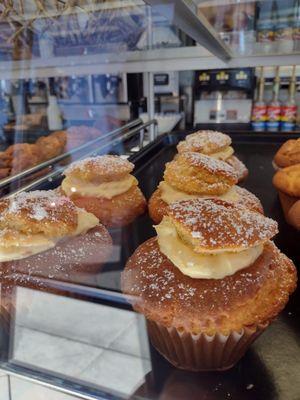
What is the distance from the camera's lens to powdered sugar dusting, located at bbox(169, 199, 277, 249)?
0.66 meters

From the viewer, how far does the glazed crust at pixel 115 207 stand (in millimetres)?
1273

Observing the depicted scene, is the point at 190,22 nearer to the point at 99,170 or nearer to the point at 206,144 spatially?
the point at 99,170

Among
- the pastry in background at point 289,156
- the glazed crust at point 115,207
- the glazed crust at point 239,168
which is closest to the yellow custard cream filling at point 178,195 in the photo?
the glazed crust at point 115,207

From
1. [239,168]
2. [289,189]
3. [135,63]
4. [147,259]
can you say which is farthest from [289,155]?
[147,259]

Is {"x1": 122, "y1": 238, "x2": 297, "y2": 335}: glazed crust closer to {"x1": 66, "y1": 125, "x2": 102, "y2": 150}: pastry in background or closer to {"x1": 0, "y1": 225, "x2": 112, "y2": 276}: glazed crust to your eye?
{"x1": 0, "y1": 225, "x2": 112, "y2": 276}: glazed crust

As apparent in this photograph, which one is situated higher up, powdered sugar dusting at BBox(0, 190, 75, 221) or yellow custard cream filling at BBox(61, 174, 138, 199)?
powdered sugar dusting at BBox(0, 190, 75, 221)

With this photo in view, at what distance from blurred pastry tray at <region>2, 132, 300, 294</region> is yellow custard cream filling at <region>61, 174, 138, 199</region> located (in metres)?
0.09

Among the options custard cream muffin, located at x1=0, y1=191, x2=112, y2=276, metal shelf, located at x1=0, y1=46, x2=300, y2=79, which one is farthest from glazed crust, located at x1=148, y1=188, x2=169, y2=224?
metal shelf, located at x1=0, y1=46, x2=300, y2=79

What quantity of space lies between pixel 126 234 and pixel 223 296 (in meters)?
0.61

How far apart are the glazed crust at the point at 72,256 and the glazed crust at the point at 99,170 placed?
1.00 ft

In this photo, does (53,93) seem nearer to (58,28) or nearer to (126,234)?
(58,28)

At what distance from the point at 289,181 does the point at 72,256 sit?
3.18 ft

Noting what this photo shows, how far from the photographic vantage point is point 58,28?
5.50ft

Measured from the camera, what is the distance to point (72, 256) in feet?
2.80
